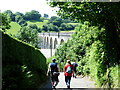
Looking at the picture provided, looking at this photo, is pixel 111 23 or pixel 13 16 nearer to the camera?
pixel 111 23

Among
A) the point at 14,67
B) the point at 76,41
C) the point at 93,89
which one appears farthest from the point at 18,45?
the point at 76,41

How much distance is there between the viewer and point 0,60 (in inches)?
382

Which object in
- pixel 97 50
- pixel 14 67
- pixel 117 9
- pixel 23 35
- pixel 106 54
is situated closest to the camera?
pixel 14 67

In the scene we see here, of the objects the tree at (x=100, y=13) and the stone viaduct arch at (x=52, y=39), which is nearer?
the tree at (x=100, y=13)

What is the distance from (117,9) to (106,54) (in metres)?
3.40

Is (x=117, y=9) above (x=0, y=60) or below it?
above

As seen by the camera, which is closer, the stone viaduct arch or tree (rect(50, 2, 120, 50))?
tree (rect(50, 2, 120, 50))

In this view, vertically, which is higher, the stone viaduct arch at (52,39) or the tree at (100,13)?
the tree at (100,13)

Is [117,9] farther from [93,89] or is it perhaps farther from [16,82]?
[16,82]

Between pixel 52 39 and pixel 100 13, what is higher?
pixel 100 13

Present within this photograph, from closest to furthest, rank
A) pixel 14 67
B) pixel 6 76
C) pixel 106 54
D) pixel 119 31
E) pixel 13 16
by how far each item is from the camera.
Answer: pixel 6 76
pixel 14 67
pixel 119 31
pixel 106 54
pixel 13 16

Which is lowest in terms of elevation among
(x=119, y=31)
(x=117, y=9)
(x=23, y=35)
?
(x=23, y=35)

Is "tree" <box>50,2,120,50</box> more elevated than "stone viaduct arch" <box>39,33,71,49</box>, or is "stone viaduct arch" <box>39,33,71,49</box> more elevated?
"tree" <box>50,2,120,50</box>

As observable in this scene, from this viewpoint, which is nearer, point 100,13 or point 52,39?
point 100,13
